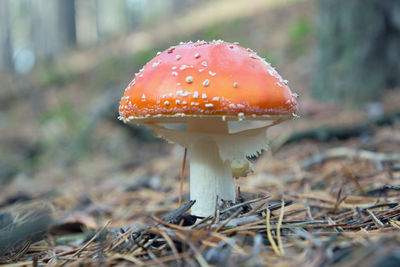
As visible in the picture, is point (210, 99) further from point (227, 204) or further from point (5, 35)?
point (5, 35)

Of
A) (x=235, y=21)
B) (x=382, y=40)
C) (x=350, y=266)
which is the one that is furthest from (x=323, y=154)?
(x=235, y=21)

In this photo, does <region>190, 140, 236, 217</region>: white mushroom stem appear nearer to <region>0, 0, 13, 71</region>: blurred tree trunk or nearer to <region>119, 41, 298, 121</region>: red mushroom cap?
<region>119, 41, 298, 121</region>: red mushroom cap

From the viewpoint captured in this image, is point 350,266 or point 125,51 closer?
point 350,266

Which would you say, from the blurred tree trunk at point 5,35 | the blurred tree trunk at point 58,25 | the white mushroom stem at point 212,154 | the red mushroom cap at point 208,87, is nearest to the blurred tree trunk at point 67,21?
the blurred tree trunk at point 58,25

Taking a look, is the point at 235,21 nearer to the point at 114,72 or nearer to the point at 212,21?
the point at 212,21

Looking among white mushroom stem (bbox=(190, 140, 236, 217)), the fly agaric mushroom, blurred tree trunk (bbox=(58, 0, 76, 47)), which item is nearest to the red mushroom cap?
the fly agaric mushroom

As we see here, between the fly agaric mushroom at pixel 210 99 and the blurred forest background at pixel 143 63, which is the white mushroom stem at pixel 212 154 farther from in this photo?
the blurred forest background at pixel 143 63

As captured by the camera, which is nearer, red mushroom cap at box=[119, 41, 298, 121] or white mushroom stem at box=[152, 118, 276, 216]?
red mushroom cap at box=[119, 41, 298, 121]
